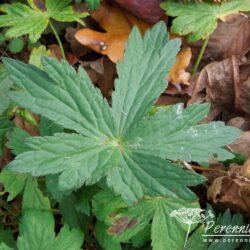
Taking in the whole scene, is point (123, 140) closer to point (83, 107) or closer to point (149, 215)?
point (83, 107)

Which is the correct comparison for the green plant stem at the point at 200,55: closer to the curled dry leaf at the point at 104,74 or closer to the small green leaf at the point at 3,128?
the curled dry leaf at the point at 104,74

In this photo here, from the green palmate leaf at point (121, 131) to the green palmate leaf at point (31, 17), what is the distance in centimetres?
38

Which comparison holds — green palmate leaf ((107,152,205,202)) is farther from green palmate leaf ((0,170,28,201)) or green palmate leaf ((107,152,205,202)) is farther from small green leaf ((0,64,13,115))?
small green leaf ((0,64,13,115))

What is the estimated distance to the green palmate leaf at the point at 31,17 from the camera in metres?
1.65

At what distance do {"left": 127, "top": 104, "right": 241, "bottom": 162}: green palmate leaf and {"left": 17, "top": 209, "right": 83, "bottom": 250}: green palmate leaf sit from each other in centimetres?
35

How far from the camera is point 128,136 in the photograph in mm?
1300

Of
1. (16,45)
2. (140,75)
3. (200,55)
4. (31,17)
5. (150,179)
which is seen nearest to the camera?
(150,179)

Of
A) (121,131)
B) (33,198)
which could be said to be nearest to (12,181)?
(33,198)

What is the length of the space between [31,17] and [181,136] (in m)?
0.76

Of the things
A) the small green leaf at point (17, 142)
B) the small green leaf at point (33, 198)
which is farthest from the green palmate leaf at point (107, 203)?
the small green leaf at point (17, 142)

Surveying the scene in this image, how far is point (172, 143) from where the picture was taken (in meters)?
1.28

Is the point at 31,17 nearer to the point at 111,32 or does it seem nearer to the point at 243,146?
the point at 111,32

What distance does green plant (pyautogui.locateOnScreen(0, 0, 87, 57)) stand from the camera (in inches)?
65.1

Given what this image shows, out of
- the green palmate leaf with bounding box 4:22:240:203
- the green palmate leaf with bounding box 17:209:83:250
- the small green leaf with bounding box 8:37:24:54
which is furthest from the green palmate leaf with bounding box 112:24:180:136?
the small green leaf with bounding box 8:37:24:54
